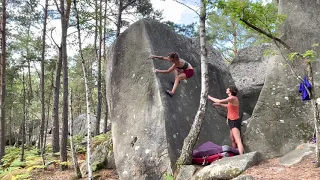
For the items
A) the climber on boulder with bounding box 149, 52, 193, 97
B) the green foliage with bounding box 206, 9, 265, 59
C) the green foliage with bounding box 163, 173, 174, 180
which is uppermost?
the green foliage with bounding box 206, 9, 265, 59

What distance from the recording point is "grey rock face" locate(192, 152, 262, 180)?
534 cm

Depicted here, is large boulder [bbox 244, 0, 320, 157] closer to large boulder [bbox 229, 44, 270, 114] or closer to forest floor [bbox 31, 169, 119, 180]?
large boulder [bbox 229, 44, 270, 114]

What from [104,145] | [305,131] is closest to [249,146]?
[305,131]

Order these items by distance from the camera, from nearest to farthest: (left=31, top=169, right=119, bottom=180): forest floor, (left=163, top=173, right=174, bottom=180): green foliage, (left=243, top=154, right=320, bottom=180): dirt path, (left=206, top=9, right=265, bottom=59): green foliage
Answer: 1. (left=243, top=154, right=320, bottom=180): dirt path
2. (left=163, top=173, right=174, bottom=180): green foliage
3. (left=31, top=169, right=119, bottom=180): forest floor
4. (left=206, top=9, right=265, bottom=59): green foliage

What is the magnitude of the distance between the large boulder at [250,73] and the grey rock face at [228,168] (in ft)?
19.5

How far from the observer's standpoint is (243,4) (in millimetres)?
5969

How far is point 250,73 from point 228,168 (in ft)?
24.9

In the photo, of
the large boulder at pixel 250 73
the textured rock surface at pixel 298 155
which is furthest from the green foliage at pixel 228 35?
the textured rock surface at pixel 298 155

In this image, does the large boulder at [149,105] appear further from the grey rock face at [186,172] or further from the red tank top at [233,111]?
the red tank top at [233,111]

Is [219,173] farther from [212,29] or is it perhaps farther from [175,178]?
[212,29]

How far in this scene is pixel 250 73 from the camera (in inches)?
481

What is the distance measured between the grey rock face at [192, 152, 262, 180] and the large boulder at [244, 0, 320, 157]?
1738 millimetres

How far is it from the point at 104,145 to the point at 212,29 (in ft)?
41.0

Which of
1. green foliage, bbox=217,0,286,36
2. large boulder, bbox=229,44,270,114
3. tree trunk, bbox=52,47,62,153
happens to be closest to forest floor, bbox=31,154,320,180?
green foliage, bbox=217,0,286,36
